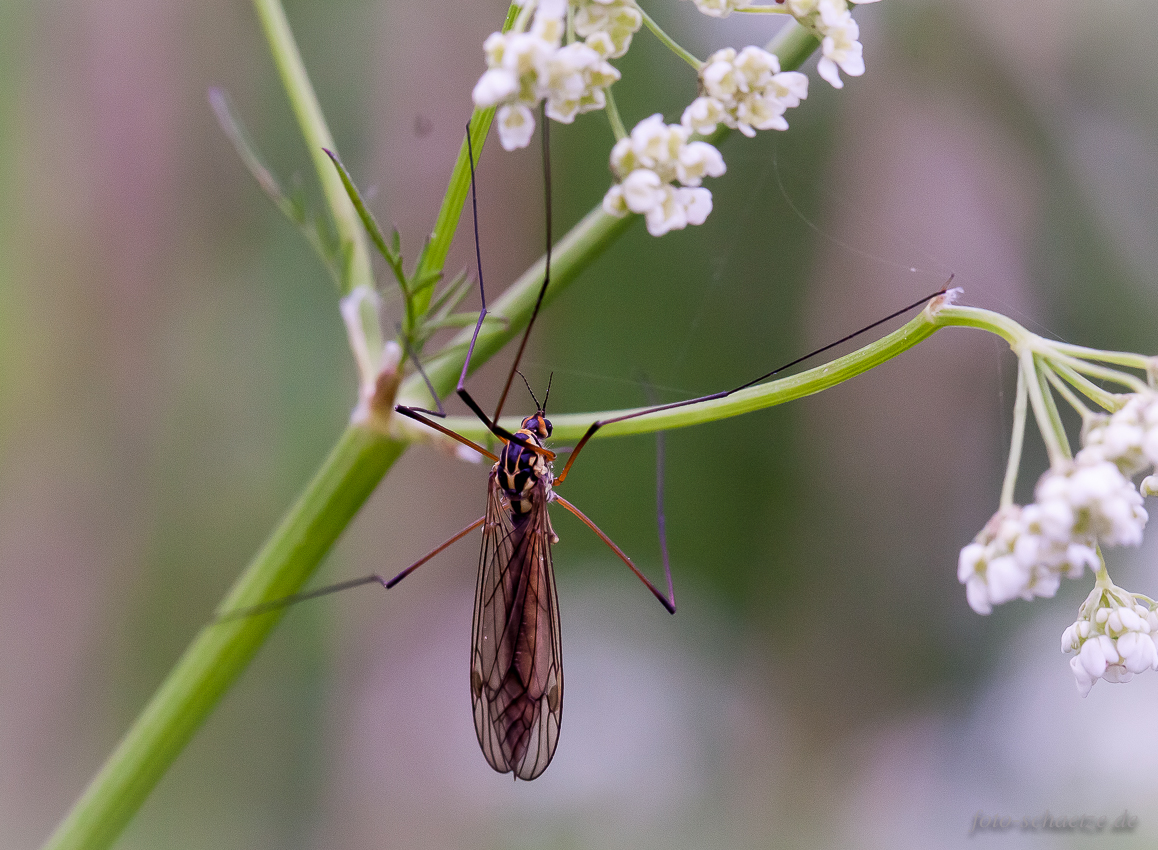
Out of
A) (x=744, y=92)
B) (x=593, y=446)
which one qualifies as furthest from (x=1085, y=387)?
(x=593, y=446)

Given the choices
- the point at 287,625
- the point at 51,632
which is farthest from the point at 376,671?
the point at 51,632

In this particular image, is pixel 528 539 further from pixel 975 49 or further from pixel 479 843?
pixel 975 49


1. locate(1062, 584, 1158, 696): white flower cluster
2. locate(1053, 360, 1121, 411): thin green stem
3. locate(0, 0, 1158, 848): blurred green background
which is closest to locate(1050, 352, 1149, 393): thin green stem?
locate(1053, 360, 1121, 411): thin green stem

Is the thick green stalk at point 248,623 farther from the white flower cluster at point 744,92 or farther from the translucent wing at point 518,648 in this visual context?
the translucent wing at point 518,648

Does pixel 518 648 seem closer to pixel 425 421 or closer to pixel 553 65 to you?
pixel 425 421

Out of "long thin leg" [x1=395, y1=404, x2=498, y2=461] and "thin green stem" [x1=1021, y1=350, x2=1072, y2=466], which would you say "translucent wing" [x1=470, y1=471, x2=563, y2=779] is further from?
"thin green stem" [x1=1021, y1=350, x2=1072, y2=466]
